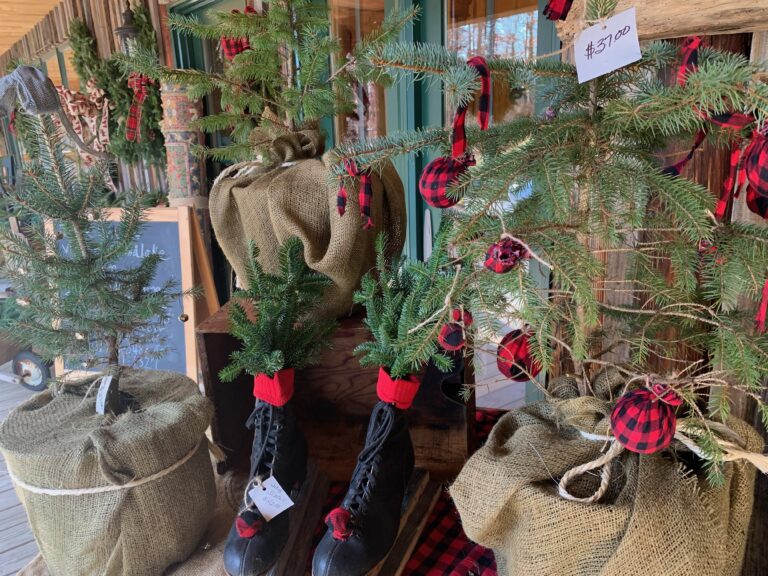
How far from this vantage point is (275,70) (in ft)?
3.95

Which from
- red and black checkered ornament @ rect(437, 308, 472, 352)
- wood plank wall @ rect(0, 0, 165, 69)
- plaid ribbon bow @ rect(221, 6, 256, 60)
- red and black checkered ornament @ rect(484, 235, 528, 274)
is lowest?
red and black checkered ornament @ rect(437, 308, 472, 352)

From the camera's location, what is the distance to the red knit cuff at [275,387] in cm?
96

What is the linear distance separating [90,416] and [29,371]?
189 cm

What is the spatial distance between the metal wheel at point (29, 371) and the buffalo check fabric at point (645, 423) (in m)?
2.52

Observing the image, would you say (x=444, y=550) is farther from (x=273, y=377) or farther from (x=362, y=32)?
(x=362, y=32)

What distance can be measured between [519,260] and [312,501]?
75 centimetres

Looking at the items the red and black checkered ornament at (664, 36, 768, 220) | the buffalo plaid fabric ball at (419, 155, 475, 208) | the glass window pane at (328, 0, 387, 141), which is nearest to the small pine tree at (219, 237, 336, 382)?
the buffalo plaid fabric ball at (419, 155, 475, 208)

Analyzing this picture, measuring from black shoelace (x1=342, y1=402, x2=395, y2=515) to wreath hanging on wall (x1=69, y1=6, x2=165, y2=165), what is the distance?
8.31 ft

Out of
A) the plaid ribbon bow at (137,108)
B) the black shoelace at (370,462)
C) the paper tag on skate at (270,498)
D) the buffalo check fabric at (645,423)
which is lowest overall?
the paper tag on skate at (270,498)

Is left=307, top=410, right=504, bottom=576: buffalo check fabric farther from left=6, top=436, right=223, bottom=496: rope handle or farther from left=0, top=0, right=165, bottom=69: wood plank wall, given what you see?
left=0, top=0, right=165, bottom=69: wood plank wall

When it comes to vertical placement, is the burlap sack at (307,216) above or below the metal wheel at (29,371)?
above

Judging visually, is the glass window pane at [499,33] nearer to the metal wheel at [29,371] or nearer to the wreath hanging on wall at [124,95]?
the wreath hanging on wall at [124,95]

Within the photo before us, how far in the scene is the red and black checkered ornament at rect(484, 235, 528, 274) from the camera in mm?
571

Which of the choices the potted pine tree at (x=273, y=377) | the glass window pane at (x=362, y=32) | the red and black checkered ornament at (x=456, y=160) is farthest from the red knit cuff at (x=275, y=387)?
the glass window pane at (x=362, y=32)
